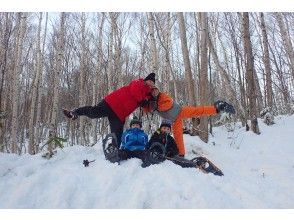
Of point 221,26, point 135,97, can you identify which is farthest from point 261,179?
point 221,26

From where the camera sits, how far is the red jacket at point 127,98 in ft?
18.1

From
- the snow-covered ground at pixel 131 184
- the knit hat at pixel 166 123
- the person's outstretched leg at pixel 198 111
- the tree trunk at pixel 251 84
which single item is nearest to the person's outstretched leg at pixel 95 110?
the snow-covered ground at pixel 131 184

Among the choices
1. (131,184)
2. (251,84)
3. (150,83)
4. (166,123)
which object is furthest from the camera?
(251,84)

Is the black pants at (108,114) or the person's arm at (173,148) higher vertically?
the black pants at (108,114)

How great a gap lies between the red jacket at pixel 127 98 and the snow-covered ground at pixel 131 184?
0.77 metres

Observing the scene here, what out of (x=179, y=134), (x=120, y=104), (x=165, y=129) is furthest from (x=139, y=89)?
(x=179, y=134)

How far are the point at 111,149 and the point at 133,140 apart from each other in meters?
0.39

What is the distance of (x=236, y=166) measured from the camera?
562 cm

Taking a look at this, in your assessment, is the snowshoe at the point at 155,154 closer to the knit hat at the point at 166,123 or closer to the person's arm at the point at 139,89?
the knit hat at the point at 166,123

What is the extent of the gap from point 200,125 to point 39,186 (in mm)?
4310

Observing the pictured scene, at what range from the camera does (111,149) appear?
16.6ft

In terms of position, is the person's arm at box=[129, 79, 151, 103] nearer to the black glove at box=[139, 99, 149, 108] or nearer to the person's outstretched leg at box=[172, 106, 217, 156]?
the black glove at box=[139, 99, 149, 108]

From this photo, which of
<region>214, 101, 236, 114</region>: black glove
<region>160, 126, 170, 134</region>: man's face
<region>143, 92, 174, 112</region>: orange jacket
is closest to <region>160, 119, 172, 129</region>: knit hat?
<region>160, 126, 170, 134</region>: man's face

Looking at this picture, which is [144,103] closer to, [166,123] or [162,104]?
[162,104]
